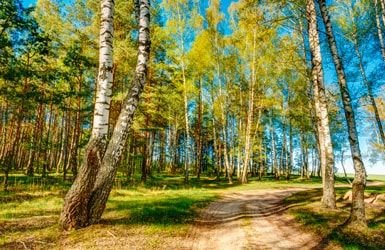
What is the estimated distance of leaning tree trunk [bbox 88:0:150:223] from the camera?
6.09 m

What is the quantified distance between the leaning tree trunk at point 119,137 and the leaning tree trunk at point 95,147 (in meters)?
0.13

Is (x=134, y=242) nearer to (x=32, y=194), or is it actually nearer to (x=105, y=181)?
(x=105, y=181)

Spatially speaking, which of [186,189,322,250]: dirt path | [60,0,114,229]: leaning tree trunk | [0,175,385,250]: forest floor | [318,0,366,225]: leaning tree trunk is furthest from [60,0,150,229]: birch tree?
[318,0,366,225]: leaning tree trunk

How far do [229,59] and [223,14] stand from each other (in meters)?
3.97

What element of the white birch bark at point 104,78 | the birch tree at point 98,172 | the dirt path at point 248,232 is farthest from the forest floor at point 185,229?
the white birch bark at point 104,78

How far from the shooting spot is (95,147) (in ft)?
20.2

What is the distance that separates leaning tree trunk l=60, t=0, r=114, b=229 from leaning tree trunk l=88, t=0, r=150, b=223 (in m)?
0.13

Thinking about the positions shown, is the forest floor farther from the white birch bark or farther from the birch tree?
the white birch bark

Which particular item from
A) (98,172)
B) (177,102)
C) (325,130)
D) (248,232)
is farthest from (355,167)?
(177,102)

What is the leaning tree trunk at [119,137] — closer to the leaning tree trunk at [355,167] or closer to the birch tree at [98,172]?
the birch tree at [98,172]

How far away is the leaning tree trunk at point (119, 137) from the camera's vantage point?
609 centimetres

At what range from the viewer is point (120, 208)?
8.77m

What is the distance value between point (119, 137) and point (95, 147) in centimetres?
58

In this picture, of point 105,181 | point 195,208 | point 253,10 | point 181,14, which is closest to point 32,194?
point 195,208
